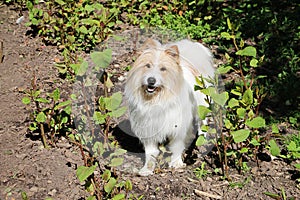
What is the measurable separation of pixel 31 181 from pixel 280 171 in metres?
2.12

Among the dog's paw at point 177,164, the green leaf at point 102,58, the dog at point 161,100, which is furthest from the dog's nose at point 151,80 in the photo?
the dog's paw at point 177,164

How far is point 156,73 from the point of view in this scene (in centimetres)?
350

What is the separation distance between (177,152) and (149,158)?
26 centimetres

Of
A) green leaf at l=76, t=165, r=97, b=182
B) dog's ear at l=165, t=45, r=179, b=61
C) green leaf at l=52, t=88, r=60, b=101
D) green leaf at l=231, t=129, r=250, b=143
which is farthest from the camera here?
green leaf at l=52, t=88, r=60, b=101

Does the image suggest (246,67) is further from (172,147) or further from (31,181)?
(31,181)

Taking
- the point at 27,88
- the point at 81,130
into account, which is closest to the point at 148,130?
the point at 81,130

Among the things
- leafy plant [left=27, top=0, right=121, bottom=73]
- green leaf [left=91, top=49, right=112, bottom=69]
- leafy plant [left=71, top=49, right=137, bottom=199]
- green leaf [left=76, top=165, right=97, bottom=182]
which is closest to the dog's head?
leafy plant [left=71, top=49, right=137, bottom=199]

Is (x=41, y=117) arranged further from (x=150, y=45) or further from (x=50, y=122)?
(x=150, y=45)

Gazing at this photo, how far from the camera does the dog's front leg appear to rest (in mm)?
3955

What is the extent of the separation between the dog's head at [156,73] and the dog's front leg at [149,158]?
0.56 meters

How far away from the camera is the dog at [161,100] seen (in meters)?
3.55

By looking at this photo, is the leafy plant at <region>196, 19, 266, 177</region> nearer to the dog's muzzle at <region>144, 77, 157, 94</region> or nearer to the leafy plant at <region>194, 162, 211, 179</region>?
the leafy plant at <region>194, 162, 211, 179</region>

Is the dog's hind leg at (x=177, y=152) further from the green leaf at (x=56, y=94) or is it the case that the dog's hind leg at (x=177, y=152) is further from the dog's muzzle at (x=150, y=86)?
the green leaf at (x=56, y=94)

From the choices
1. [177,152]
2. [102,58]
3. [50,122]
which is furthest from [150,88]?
[50,122]
